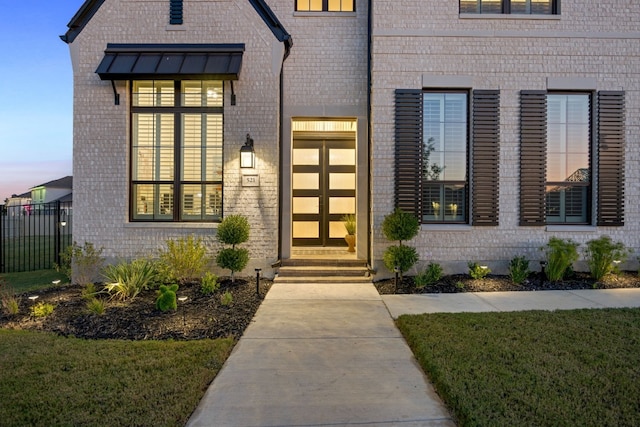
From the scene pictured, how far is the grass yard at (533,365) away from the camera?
106 inches

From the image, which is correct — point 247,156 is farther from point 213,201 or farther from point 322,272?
point 322,272

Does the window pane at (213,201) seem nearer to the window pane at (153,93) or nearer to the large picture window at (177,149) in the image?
the large picture window at (177,149)

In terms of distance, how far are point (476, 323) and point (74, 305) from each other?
596 centimetres

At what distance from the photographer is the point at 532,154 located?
24.6 feet

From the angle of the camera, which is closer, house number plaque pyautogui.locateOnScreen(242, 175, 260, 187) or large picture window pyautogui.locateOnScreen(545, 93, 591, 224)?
house number plaque pyautogui.locateOnScreen(242, 175, 260, 187)

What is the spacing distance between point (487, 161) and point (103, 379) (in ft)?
24.1

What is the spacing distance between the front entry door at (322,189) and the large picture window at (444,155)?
2.20 metres

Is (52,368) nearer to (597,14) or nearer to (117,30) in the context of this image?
(117,30)

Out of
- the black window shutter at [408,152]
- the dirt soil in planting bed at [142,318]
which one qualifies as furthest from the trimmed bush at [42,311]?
the black window shutter at [408,152]

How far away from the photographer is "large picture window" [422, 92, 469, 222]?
25.2 ft

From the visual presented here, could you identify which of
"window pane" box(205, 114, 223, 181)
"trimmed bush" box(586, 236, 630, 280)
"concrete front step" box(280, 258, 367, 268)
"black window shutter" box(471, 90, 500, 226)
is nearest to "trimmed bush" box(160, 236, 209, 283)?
"window pane" box(205, 114, 223, 181)

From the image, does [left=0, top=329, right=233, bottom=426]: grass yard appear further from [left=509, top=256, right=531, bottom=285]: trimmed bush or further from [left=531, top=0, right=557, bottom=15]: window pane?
[left=531, top=0, right=557, bottom=15]: window pane

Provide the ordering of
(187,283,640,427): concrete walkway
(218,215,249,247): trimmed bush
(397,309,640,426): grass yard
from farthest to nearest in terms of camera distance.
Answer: (218,215,249,247): trimmed bush
(187,283,640,427): concrete walkway
(397,309,640,426): grass yard

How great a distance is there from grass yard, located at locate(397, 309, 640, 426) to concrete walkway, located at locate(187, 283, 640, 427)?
0.81 feet
